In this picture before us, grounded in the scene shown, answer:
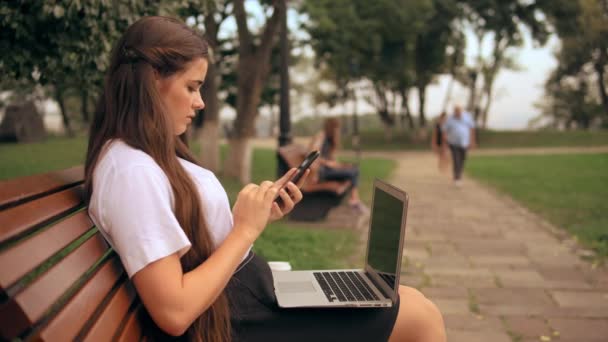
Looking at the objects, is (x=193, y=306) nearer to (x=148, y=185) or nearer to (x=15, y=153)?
(x=148, y=185)

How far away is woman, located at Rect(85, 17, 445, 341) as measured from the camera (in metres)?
1.64

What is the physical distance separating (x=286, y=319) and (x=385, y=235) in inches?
23.1

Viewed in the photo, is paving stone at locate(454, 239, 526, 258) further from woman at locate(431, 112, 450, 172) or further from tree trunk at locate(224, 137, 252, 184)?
woman at locate(431, 112, 450, 172)

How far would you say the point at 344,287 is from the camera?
2.30m

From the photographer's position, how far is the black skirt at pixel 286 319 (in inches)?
79.1

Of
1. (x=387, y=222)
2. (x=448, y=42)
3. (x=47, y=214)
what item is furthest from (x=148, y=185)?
(x=448, y=42)

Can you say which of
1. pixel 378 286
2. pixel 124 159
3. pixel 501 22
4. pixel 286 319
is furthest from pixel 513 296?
pixel 501 22

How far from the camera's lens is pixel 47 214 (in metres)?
1.62

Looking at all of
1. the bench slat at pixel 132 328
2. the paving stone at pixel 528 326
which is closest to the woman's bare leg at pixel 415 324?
the bench slat at pixel 132 328

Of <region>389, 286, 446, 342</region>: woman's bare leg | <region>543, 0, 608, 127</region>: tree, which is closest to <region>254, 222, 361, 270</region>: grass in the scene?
<region>389, 286, 446, 342</region>: woman's bare leg

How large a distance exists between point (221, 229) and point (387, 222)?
0.74 metres

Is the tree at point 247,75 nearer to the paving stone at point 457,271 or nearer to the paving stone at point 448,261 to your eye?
the paving stone at point 448,261

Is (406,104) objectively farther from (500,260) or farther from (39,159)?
(500,260)

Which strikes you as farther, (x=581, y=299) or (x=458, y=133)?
(x=458, y=133)
